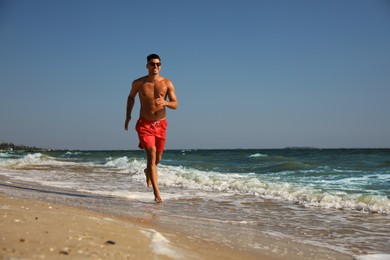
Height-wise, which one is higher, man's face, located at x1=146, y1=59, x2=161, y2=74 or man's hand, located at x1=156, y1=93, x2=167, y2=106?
Result: man's face, located at x1=146, y1=59, x2=161, y2=74

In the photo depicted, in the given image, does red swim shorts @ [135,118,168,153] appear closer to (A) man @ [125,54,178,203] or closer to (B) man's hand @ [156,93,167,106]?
(A) man @ [125,54,178,203]

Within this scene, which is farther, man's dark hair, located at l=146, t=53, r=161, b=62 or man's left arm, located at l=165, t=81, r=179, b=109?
man's left arm, located at l=165, t=81, r=179, b=109

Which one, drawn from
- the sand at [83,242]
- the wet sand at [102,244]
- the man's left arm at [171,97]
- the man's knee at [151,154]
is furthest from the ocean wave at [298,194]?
the sand at [83,242]

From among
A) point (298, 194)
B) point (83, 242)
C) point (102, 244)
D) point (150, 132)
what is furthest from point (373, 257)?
point (298, 194)

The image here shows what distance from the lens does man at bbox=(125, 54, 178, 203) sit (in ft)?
17.7

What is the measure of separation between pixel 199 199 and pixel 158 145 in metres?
1.51

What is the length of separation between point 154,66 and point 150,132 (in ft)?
2.96

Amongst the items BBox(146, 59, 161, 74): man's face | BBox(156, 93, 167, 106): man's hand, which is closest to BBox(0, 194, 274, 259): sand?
BBox(156, 93, 167, 106): man's hand

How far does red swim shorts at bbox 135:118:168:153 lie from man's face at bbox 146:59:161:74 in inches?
27.4

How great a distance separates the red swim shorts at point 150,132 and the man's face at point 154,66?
27.4 inches

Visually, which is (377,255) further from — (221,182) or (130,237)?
(221,182)

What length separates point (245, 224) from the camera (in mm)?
4449

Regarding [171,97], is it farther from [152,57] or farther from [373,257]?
[373,257]

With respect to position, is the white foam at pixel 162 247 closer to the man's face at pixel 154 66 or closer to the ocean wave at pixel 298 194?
the man's face at pixel 154 66
